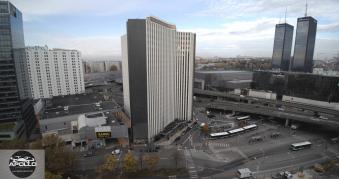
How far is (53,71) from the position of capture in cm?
8806

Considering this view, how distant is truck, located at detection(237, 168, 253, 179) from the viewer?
35.8m

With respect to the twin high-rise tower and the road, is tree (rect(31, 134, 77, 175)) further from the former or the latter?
the twin high-rise tower

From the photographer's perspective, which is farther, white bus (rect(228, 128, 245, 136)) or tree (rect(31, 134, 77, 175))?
white bus (rect(228, 128, 245, 136))

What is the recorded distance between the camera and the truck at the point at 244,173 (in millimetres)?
35812

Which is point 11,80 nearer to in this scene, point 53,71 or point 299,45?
point 53,71

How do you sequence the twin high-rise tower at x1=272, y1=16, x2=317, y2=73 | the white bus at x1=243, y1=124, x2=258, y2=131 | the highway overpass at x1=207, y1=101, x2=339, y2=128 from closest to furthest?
the highway overpass at x1=207, y1=101, x2=339, y2=128 < the white bus at x1=243, y1=124, x2=258, y2=131 < the twin high-rise tower at x1=272, y1=16, x2=317, y2=73

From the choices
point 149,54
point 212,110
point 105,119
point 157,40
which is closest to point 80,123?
point 105,119

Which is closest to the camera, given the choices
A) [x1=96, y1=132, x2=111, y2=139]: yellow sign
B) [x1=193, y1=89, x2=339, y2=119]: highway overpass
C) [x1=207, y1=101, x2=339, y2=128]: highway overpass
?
[x1=96, y1=132, x2=111, y2=139]: yellow sign

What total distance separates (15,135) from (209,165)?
155 feet

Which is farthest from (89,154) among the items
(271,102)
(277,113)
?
(271,102)

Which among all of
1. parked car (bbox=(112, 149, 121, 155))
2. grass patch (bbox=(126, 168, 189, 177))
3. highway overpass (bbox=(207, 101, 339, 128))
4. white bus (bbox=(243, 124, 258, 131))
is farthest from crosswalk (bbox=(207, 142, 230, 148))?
highway overpass (bbox=(207, 101, 339, 128))

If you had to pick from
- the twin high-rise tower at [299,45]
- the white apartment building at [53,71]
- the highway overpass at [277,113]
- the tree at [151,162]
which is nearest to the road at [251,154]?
the highway overpass at [277,113]

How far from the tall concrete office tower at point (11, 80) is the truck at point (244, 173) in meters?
52.6
